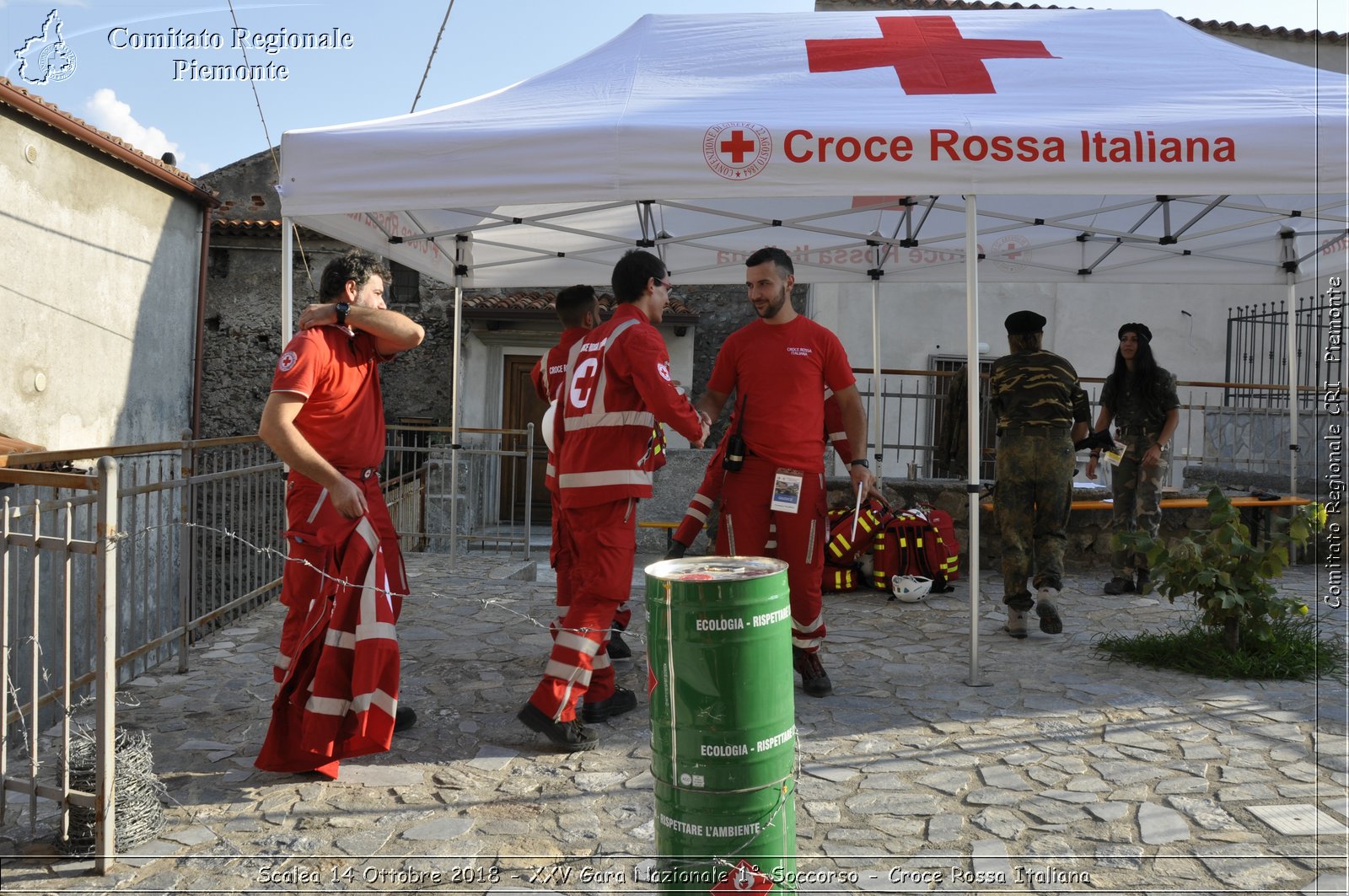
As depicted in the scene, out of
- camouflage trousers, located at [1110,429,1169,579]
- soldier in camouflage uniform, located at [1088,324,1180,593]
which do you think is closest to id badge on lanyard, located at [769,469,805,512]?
soldier in camouflage uniform, located at [1088,324,1180,593]

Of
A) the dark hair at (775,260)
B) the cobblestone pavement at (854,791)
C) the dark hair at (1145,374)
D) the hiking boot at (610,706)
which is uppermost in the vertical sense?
the dark hair at (775,260)

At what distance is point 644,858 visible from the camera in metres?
3.16

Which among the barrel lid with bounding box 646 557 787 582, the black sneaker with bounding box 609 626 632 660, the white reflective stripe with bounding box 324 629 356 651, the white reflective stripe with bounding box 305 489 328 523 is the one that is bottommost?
the black sneaker with bounding box 609 626 632 660

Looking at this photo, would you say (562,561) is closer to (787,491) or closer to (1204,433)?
(787,491)

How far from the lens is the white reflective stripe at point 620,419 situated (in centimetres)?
407

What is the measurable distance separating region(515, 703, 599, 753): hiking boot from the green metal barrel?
142cm

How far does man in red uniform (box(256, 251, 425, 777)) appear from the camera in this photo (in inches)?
143

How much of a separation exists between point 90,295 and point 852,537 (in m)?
9.87

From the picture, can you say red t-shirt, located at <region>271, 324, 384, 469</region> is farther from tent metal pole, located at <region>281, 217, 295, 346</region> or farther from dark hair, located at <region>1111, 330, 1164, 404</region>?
dark hair, located at <region>1111, 330, 1164, 404</region>

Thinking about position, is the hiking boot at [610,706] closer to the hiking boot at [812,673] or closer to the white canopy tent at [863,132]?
the hiking boot at [812,673]

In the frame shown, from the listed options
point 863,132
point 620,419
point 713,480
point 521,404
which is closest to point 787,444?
point 713,480

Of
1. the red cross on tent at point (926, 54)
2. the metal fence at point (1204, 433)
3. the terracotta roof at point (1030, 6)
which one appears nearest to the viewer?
the red cross on tent at point (926, 54)

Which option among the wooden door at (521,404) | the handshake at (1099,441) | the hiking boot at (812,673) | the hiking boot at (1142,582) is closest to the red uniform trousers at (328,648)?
the hiking boot at (812,673)

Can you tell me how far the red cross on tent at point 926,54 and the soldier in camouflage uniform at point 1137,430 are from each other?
229 cm
